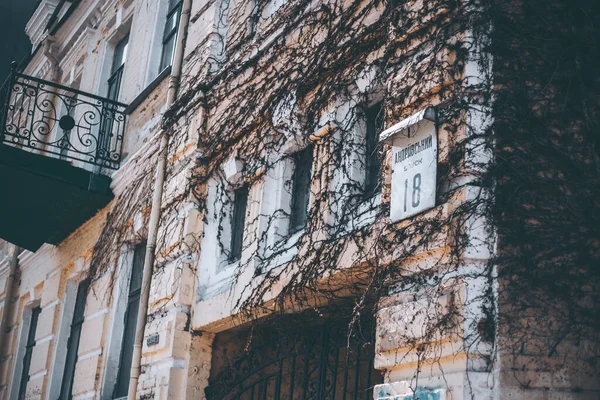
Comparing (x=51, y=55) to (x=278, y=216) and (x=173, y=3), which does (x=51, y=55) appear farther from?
(x=278, y=216)

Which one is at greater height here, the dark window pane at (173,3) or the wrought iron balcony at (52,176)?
the dark window pane at (173,3)

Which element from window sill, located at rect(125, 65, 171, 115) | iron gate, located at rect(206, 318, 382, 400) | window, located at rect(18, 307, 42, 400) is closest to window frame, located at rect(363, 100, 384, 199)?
iron gate, located at rect(206, 318, 382, 400)

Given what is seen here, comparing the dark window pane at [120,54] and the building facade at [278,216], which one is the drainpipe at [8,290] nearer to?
the building facade at [278,216]

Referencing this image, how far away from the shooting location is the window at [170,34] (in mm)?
10719

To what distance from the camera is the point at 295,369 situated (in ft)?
22.9

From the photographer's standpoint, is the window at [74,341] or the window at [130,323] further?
the window at [74,341]

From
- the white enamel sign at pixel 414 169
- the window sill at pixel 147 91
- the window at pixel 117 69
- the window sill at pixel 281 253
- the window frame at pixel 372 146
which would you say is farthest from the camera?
the window at pixel 117 69

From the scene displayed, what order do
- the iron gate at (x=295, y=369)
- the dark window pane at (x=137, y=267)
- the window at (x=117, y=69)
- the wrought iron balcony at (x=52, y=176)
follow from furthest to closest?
the window at (x=117, y=69) < the wrought iron balcony at (x=52, y=176) < the dark window pane at (x=137, y=267) < the iron gate at (x=295, y=369)

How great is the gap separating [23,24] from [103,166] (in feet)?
41.7

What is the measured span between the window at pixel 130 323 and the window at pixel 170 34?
2.47m

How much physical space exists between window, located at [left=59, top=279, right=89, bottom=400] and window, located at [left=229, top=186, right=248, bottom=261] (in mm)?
3897

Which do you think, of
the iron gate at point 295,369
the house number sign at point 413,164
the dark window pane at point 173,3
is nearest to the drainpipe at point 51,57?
the dark window pane at point 173,3

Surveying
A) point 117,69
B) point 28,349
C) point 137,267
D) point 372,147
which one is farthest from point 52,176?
point 372,147

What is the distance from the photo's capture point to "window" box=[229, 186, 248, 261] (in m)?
7.86
